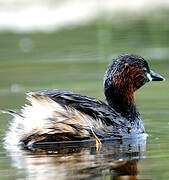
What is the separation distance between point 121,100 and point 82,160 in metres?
2.33

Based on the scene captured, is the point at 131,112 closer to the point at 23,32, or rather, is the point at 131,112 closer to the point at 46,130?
the point at 46,130

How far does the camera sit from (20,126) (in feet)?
31.2

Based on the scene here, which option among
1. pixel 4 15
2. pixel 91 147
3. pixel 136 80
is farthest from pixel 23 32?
pixel 91 147

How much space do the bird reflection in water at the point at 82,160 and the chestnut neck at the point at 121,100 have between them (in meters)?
0.71

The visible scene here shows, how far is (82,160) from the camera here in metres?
8.36

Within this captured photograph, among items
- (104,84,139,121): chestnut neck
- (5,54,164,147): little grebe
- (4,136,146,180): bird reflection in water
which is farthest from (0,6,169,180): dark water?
(104,84,139,121): chestnut neck

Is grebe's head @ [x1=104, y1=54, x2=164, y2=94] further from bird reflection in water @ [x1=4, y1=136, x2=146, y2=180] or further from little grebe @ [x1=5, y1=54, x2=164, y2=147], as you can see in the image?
bird reflection in water @ [x1=4, y1=136, x2=146, y2=180]

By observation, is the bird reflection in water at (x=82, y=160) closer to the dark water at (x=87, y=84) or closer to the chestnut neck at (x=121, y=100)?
the dark water at (x=87, y=84)

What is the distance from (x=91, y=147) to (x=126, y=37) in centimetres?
1164

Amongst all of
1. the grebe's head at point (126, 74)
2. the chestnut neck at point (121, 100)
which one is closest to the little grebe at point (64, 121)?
the chestnut neck at point (121, 100)

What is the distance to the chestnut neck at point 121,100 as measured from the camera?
10492mm

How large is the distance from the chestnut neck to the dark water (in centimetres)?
31

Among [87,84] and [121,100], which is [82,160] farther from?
[87,84]

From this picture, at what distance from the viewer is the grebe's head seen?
10461mm
